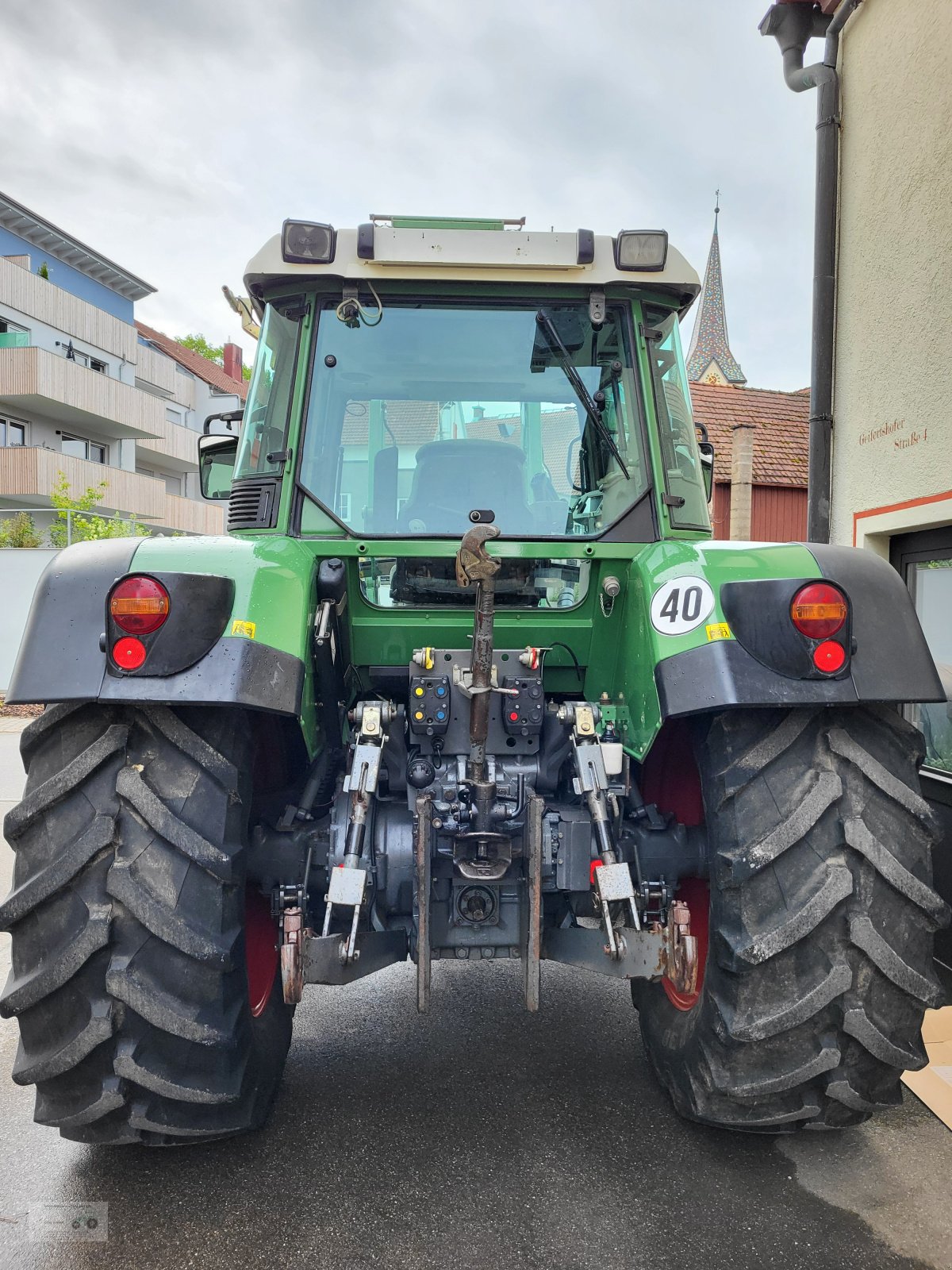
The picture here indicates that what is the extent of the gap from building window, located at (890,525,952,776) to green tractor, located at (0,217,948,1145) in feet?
6.65

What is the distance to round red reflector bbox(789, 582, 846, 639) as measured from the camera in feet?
7.13

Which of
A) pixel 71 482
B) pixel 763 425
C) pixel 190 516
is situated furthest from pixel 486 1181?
pixel 190 516

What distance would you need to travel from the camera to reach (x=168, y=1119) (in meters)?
2.14

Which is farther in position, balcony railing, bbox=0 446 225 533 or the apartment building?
the apartment building

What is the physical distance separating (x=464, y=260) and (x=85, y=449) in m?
26.9

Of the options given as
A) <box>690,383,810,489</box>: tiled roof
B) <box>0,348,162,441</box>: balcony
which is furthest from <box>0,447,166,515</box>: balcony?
<box>690,383,810,489</box>: tiled roof

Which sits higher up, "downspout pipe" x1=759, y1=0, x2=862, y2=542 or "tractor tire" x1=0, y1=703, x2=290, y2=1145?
"downspout pipe" x1=759, y1=0, x2=862, y2=542

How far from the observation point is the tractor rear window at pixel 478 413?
2.92m

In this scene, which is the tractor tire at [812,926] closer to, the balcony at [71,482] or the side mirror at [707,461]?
the side mirror at [707,461]

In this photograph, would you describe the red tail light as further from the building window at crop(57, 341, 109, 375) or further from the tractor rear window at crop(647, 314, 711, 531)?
the building window at crop(57, 341, 109, 375)

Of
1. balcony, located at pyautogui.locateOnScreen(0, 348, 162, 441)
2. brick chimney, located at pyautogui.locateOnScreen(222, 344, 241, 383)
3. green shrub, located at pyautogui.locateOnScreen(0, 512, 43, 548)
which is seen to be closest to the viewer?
green shrub, located at pyautogui.locateOnScreen(0, 512, 43, 548)

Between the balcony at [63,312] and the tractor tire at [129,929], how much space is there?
974 inches

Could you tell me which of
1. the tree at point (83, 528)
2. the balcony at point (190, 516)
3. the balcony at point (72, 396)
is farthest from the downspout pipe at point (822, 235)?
the balcony at point (190, 516)

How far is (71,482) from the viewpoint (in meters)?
23.1
